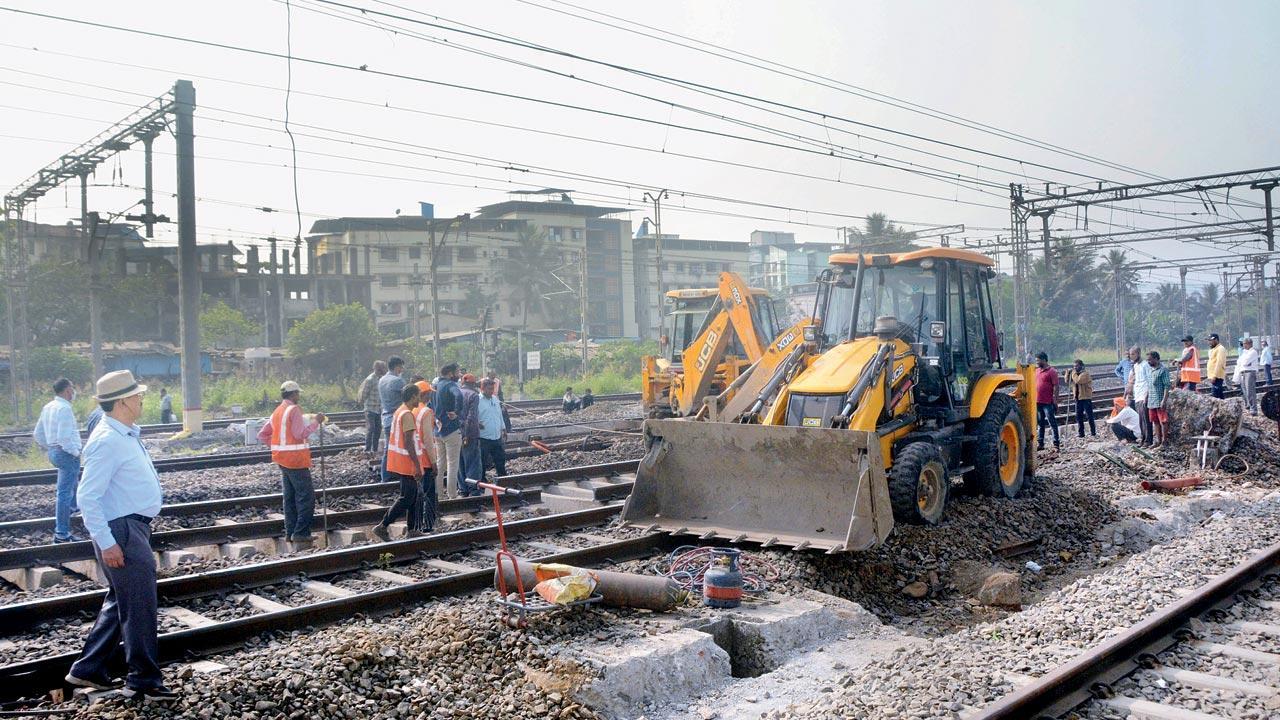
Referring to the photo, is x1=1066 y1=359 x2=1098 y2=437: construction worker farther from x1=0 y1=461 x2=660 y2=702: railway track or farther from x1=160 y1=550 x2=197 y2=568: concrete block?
x1=160 y1=550 x2=197 y2=568: concrete block

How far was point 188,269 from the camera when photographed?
24078mm

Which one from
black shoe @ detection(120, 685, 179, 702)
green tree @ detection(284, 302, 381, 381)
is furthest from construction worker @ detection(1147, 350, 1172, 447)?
green tree @ detection(284, 302, 381, 381)

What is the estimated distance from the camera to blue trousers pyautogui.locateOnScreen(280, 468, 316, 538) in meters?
10.1

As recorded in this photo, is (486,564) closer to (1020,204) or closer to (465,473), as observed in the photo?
(465,473)

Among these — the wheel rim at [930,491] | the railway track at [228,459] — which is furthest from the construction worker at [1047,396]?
the railway track at [228,459]

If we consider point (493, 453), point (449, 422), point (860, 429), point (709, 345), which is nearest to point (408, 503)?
point (449, 422)

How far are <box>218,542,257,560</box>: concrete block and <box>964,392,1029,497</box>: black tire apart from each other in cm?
787

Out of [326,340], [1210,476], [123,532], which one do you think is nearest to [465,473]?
[123,532]

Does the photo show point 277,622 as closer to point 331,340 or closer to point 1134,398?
point 1134,398

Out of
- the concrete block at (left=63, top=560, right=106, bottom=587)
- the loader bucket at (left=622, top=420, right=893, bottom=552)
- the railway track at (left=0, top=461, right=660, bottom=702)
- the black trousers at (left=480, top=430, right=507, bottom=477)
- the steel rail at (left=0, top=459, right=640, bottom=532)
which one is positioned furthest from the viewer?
the black trousers at (left=480, top=430, right=507, bottom=477)

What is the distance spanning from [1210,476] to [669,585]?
1093cm

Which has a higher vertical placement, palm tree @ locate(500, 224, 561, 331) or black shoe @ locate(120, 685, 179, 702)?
palm tree @ locate(500, 224, 561, 331)

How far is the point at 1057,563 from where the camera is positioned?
10383 millimetres

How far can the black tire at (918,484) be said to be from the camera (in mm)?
9711
